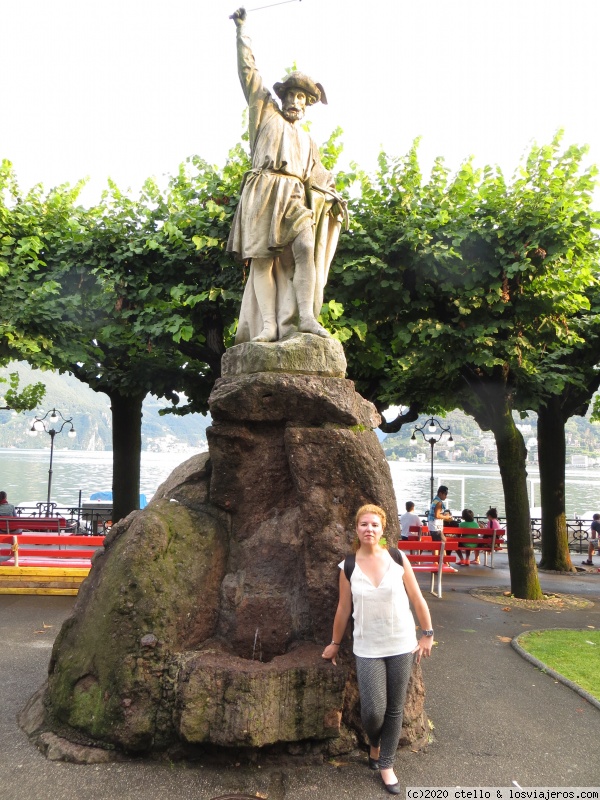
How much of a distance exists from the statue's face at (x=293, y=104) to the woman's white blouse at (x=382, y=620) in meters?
4.33

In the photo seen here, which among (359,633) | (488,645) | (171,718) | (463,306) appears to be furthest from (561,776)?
(463,306)

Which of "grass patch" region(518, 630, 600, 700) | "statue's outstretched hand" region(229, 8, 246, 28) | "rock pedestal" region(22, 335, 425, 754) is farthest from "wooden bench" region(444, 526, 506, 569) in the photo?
"statue's outstretched hand" region(229, 8, 246, 28)

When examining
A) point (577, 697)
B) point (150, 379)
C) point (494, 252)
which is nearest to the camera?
point (577, 697)

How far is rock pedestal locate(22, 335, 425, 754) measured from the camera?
425 cm

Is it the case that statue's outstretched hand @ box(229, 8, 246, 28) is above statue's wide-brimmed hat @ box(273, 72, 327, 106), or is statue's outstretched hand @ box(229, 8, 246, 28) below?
above

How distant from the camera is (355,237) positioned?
11141 millimetres

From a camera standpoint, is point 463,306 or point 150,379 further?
point 150,379

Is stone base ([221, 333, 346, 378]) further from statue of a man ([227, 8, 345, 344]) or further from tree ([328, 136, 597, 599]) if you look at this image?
tree ([328, 136, 597, 599])

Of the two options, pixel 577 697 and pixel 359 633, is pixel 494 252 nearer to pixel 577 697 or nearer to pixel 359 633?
pixel 577 697

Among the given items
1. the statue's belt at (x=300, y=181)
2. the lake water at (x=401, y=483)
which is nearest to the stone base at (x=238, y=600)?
the statue's belt at (x=300, y=181)

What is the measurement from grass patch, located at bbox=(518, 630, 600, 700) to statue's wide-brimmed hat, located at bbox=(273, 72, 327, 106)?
245 inches

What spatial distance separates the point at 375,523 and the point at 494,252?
25.9 feet

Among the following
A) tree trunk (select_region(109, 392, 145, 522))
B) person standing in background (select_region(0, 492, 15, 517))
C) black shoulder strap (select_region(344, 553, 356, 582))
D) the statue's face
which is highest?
the statue's face

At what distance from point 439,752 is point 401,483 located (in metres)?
60.0
